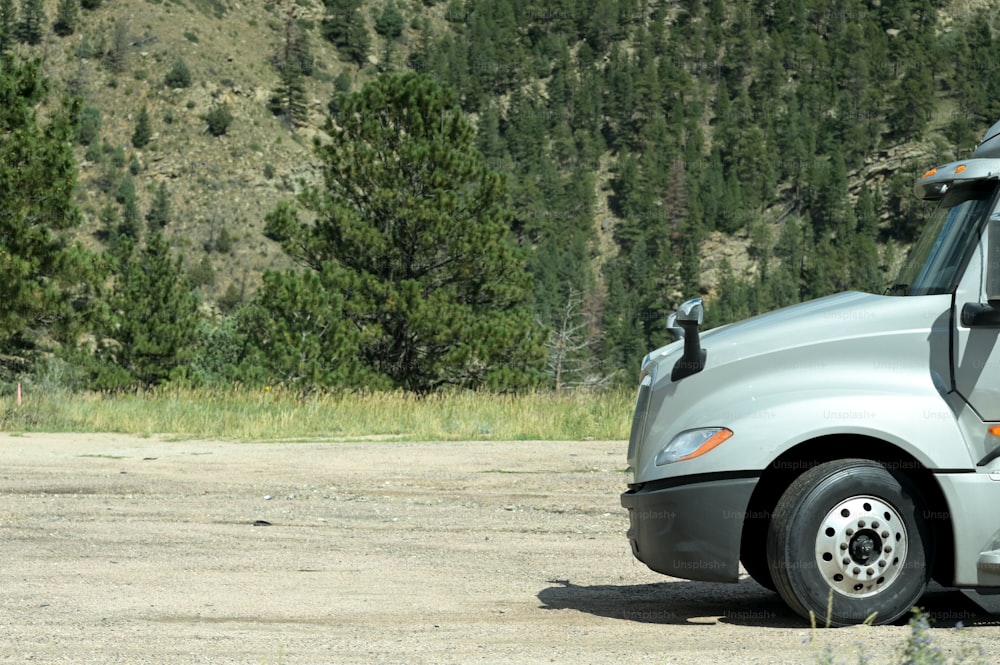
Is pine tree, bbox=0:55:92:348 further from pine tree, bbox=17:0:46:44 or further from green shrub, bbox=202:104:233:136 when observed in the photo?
pine tree, bbox=17:0:46:44

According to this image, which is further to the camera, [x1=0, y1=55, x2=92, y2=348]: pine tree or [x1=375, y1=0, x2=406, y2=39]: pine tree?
[x1=375, y1=0, x2=406, y2=39]: pine tree

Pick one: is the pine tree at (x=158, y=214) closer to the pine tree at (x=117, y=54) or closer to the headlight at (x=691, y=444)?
the pine tree at (x=117, y=54)

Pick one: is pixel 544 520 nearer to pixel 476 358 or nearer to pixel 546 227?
pixel 476 358

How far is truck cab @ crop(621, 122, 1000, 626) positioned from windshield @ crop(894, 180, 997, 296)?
11 mm

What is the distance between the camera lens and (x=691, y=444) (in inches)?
245

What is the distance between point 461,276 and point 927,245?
31226mm

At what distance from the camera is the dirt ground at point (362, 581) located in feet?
18.7

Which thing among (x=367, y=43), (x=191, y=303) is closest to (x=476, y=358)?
(x=191, y=303)

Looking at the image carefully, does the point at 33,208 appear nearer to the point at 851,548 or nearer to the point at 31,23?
the point at 851,548

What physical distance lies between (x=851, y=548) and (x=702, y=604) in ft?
4.66

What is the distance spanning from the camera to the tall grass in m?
20.6

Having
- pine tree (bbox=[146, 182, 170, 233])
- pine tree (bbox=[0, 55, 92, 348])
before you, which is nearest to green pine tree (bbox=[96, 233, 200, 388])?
pine tree (bbox=[0, 55, 92, 348])

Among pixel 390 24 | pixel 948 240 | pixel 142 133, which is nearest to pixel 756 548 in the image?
pixel 948 240

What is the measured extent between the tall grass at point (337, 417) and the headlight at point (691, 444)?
13700 mm
